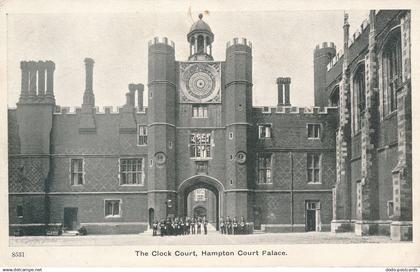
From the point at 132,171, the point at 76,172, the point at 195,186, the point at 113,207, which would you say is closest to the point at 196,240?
the point at 195,186

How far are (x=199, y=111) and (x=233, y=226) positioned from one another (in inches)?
248

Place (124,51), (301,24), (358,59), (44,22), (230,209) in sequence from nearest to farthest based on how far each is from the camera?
(44,22) < (301,24) < (124,51) < (358,59) < (230,209)

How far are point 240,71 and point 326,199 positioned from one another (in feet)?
26.1

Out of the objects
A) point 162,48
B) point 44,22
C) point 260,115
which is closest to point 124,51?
point 44,22

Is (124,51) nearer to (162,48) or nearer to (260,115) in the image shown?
(162,48)

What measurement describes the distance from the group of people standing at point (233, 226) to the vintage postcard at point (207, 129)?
0.31 feet

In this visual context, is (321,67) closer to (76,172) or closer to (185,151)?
(185,151)

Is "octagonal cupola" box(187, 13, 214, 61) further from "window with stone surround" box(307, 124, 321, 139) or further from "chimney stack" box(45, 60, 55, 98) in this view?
"chimney stack" box(45, 60, 55, 98)

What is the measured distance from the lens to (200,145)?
89.2 feet

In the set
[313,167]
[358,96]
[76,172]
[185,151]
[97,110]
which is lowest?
[76,172]

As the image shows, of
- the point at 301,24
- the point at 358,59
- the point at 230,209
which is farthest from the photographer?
the point at 230,209

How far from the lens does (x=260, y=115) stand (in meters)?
27.9

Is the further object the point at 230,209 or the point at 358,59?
the point at 230,209

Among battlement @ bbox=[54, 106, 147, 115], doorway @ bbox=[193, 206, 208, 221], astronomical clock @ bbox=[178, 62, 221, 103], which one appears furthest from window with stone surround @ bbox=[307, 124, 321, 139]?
doorway @ bbox=[193, 206, 208, 221]
